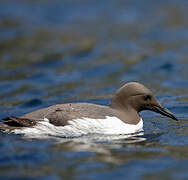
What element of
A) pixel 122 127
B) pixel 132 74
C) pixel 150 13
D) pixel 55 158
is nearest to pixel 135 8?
pixel 150 13

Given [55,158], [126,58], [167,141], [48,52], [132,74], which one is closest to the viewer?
[55,158]

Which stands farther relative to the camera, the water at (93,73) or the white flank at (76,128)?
the white flank at (76,128)

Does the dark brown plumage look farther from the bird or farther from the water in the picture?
the water

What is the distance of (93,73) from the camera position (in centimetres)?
1431

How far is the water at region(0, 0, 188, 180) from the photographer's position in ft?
21.6

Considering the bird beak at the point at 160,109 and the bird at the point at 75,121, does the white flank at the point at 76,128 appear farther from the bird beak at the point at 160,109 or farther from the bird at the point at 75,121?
the bird beak at the point at 160,109

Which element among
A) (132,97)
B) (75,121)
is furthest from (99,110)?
(132,97)

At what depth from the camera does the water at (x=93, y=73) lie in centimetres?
659

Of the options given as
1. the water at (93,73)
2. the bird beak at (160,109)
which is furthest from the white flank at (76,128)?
the bird beak at (160,109)

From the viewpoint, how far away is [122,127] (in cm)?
801

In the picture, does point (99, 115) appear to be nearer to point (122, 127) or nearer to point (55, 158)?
point (122, 127)

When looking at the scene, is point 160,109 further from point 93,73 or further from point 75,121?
point 93,73

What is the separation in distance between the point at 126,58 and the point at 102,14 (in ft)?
20.9

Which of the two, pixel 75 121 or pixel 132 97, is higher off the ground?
pixel 132 97
